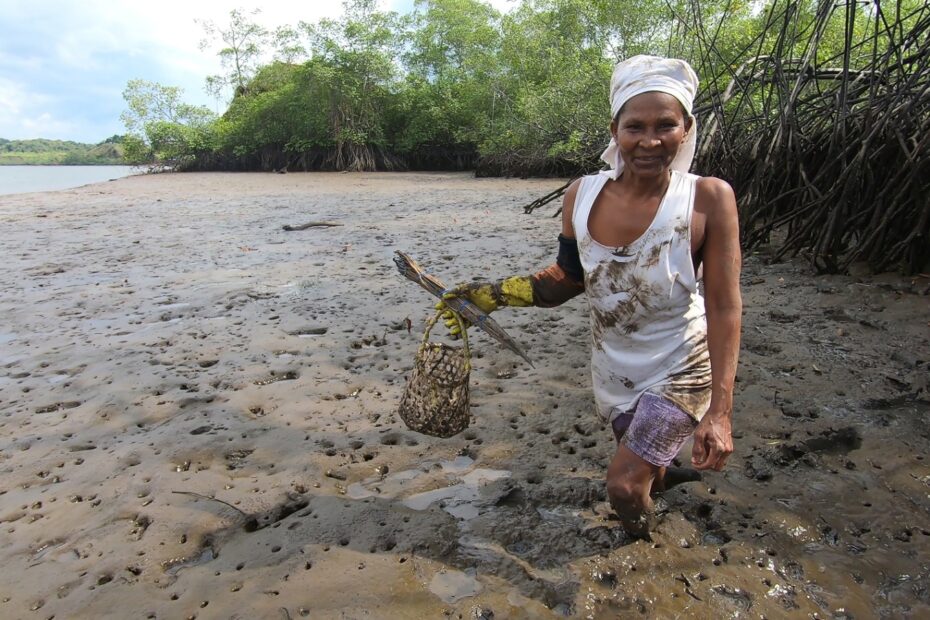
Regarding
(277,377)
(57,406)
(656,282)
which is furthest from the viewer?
(277,377)

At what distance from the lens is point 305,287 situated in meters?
4.75

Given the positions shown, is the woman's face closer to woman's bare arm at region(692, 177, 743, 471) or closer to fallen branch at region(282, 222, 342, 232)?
woman's bare arm at region(692, 177, 743, 471)

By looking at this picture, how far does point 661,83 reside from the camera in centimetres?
159

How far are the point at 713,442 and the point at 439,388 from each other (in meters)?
0.85

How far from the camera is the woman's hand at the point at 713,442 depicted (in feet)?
5.12

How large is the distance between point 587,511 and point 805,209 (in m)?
3.53

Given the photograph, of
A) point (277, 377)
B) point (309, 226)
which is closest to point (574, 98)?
point (309, 226)

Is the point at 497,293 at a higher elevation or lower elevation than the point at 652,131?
lower

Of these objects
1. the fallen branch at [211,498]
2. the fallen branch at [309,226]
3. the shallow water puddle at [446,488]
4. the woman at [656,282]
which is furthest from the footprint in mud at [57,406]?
the fallen branch at [309,226]

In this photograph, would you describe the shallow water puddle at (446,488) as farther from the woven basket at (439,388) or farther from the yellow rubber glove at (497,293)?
the yellow rubber glove at (497,293)

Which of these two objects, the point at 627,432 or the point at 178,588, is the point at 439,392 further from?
the point at 178,588

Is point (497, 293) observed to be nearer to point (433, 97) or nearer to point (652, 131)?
point (652, 131)

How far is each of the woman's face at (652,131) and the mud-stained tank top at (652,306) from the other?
0.10 meters

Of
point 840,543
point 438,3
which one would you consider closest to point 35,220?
point 840,543
